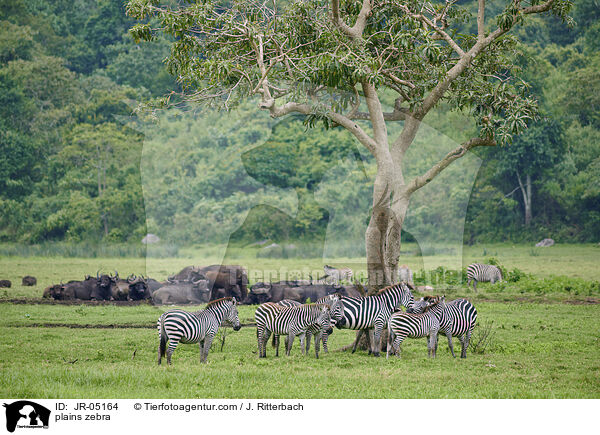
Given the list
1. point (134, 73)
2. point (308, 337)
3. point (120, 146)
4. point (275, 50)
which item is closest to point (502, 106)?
point (275, 50)

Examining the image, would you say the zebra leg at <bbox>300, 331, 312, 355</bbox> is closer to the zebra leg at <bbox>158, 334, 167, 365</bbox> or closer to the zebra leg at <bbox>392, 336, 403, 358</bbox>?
the zebra leg at <bbox>392, 336, 403, 358</bbox>

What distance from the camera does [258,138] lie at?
33.5 m

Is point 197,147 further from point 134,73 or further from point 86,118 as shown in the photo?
point 134,73

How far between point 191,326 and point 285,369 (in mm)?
1329

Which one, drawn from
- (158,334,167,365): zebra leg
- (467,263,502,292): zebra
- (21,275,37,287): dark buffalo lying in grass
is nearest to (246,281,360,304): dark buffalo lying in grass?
(467,263,502,292): zebra

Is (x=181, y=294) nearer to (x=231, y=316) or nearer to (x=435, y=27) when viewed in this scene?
(x=231, y=316)

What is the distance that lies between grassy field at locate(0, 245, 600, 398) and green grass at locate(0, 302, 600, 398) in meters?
0.01

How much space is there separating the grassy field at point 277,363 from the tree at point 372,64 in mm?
2348

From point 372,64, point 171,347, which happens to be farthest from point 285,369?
point 372,64

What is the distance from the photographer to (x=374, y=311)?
32.1 feet

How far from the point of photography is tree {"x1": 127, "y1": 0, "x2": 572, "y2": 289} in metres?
10.7

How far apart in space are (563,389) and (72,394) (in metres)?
5.52

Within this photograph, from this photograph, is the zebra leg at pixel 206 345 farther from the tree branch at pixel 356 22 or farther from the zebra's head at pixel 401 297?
the tree branch at pixel 356 22

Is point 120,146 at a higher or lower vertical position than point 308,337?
higher
